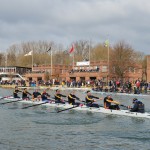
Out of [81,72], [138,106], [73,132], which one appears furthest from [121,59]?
[73,132]

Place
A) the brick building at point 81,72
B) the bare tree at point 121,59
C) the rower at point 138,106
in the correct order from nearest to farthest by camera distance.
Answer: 1. the rower at point 138,106
2. the bare tree at point 121,59
3. the brick building at point 81,72

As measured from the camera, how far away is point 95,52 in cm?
11531

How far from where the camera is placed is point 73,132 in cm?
2023

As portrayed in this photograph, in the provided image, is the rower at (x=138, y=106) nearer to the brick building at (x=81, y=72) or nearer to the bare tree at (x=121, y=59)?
the bare tree at (x=121, y=59)

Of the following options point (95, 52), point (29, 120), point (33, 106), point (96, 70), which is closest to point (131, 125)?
point (29, 120)

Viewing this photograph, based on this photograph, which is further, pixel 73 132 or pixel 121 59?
pixel 121 59

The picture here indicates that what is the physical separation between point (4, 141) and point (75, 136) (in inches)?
159

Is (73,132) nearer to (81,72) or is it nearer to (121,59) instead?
(121,59)

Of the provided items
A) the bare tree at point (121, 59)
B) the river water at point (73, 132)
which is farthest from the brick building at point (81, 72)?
the river water at point (73, 132)

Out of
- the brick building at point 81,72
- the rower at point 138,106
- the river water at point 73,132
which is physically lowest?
the river water at point 73,132

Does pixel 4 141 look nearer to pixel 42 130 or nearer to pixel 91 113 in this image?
pixel 42 130

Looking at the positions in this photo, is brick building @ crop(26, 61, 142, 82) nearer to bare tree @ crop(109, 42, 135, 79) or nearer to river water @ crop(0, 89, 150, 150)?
bare tree @ crop(109, 42, 135, 79)

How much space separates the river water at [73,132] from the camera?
17078 mm

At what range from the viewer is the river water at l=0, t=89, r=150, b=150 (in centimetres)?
1708
